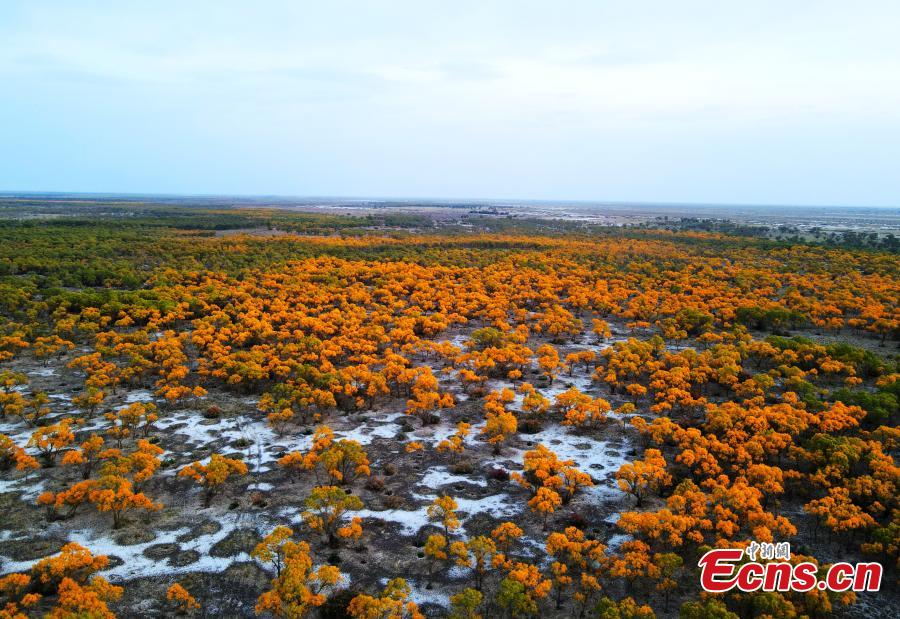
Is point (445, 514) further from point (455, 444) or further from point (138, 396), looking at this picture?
point (138, 396)

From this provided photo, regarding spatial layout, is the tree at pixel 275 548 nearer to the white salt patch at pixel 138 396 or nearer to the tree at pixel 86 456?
the tree at pixel 86 456

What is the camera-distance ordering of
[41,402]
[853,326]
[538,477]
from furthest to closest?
1. [853,326]
2. [41,402]
3. [538,477]

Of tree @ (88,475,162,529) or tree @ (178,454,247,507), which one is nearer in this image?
tree @ (88,475,162,529)

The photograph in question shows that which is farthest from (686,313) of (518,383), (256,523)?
(256,523)

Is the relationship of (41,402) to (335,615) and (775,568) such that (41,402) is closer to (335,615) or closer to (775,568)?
(335,615)

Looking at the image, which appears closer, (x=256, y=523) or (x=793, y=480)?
(x=256, y=523)

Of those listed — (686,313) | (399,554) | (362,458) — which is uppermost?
(686,313)

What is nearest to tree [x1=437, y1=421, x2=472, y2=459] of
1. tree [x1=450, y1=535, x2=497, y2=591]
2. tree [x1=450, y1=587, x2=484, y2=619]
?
tree [x1=450, y1=535, x2=497, y2=591]

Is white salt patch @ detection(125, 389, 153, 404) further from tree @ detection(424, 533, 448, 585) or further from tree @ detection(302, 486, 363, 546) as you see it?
tree @ detection(424, 533, 448, 585)
